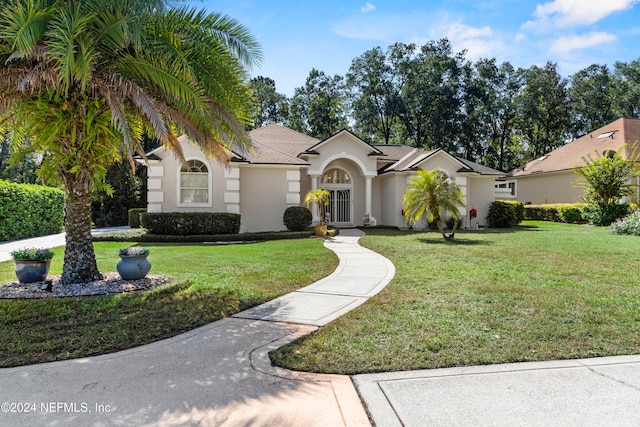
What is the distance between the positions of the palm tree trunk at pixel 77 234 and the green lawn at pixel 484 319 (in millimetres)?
5336

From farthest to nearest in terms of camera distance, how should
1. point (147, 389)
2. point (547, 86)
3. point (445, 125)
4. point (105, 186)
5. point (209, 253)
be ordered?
point (547, 86)
point (445, 125)
point (209, 253)
point (105, 186)
point (147, 389)

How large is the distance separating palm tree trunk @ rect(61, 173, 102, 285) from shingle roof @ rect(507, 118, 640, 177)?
31.7m

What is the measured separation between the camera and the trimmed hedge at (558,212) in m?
26.6

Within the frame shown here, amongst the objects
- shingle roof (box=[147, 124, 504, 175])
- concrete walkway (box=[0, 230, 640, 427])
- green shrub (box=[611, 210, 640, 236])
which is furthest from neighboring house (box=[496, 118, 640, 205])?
concrete walkway (box=[0, 230, 640, 427])

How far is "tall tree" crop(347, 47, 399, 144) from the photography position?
135 feet

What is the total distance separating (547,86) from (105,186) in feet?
153

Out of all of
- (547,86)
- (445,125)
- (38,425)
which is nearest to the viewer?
(38,425)

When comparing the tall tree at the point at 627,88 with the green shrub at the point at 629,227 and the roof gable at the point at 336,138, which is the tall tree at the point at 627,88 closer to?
the green shrub at the point at 629,227

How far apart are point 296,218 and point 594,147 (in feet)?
83.7

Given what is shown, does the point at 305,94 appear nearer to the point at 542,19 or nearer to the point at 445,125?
the point at 445,125

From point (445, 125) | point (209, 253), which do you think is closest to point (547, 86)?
point (445, 125)

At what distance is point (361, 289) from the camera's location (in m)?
7.89

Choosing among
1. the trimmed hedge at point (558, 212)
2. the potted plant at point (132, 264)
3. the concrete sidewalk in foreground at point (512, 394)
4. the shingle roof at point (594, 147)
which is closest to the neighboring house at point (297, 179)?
the trimmed hedge at point (558, 212)

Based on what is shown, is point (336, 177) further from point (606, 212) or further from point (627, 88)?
point (627, 88)
